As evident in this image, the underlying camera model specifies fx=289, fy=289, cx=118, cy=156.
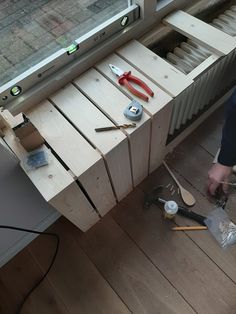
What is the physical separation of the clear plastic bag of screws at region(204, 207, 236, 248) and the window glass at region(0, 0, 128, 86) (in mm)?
784

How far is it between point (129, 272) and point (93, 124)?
587 millimetres

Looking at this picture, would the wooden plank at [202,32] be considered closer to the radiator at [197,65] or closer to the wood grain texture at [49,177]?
the radiator at [197,65]

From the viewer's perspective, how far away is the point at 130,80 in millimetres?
804

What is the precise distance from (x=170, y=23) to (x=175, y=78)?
239mm

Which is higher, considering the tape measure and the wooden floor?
the tape measure

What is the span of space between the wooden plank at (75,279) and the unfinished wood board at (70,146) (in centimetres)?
38

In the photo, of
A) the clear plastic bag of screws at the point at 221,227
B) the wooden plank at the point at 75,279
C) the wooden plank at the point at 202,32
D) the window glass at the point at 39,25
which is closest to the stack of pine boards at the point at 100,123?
the wooden plank at the point at 202,32

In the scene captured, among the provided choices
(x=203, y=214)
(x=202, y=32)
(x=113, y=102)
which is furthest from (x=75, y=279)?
(x=202, y=32)

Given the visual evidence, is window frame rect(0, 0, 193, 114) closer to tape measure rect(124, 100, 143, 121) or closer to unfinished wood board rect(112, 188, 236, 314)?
tape measure rect(124, 100, 143, 121)

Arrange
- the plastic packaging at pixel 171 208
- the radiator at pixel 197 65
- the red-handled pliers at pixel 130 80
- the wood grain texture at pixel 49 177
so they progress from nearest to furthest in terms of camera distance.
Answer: the wood grain texture at pixel 49 177, the red-handled pliers at pixel 130 80, the radiator at pixel 197 65, the plastic packaging at pixel 171 208

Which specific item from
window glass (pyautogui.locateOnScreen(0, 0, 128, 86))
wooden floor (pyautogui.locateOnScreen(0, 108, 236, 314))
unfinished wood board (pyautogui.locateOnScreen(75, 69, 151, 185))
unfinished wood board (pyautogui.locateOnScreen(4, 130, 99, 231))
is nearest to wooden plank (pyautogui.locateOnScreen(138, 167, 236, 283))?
wooden floor (pyautogui.locateOnScreen(0, 108, 236, 314))

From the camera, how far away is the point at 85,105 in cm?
78

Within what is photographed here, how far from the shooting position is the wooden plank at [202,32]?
0.85 meters

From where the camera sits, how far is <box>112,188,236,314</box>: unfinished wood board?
976 millimetres
